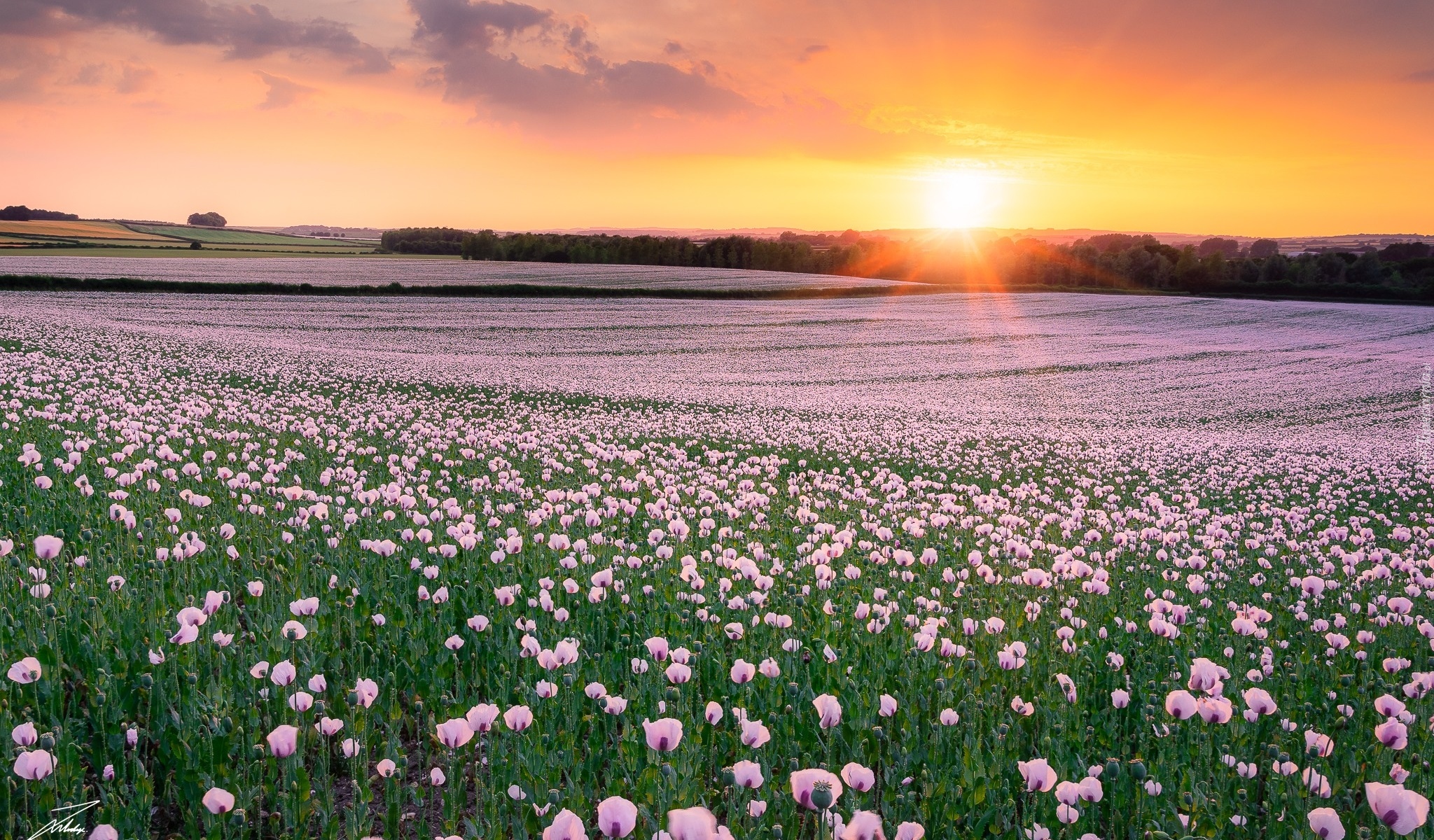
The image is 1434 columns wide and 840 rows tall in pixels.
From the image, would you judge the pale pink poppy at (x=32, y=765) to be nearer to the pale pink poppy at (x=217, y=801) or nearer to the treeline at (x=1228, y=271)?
the pale pink poppy at (x=217, y=801)

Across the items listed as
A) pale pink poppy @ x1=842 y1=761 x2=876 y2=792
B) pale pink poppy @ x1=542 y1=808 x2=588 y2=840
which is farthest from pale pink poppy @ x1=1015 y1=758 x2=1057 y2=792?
pale pink poppy @ x1=542 y1=808 x2=588 y2=840

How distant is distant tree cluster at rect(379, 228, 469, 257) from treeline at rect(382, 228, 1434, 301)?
17 centimetres

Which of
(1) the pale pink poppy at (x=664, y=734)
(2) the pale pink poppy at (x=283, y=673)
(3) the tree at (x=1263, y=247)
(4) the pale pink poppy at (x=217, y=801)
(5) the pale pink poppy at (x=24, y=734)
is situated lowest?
(4) the pale pink poppy at (x=217, y=801)

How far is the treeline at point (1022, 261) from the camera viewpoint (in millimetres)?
78938

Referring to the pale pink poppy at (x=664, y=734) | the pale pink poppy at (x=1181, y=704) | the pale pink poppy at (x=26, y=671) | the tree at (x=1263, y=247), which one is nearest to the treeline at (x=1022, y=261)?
the tree at (x=1263, y=247)

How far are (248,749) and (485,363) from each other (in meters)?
29.1

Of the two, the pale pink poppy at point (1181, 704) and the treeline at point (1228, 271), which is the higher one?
the treeline at point (1228, 271)

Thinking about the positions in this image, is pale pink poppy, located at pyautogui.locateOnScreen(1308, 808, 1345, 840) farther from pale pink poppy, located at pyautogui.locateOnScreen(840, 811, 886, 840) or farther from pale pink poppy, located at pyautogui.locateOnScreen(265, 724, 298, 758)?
pale pink poppy, located at pyautogui.locateOnScreen(265, 724, 298, 758)

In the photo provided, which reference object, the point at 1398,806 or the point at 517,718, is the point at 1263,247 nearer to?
the point at 1398,806

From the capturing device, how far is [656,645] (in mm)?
3990

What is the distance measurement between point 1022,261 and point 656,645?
8943cm

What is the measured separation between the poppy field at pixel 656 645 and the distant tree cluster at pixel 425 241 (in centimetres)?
9138

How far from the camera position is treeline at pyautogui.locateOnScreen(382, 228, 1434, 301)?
78.9 meters

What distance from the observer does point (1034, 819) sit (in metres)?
3.47
